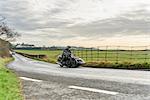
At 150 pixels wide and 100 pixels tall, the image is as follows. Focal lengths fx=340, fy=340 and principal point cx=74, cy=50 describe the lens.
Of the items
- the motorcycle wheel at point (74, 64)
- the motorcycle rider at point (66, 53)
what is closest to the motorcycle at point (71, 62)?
the motorcycle wheel at point (74, 64)

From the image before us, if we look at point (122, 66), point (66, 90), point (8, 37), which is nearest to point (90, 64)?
point (122, 66)

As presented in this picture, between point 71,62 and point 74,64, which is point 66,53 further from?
point 74,64

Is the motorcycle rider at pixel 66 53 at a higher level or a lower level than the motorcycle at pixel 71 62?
higher

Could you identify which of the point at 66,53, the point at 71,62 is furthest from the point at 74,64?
the point at 66,53

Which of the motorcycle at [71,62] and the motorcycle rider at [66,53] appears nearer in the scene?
the motorcycle at [71,62]

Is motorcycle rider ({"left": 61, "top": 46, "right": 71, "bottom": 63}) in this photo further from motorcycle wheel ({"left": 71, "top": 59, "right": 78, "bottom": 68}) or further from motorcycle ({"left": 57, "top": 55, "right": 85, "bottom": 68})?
motorcycle wheel ({"left": 71, "top": 59, "right": 78, "bottom": 68})

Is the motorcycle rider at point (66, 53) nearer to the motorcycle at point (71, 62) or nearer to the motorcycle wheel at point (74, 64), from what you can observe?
the motorcycle at point (71, 62)

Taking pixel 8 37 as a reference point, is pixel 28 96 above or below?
below

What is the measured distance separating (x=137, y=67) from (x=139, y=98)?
17.4m

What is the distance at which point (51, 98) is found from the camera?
32.1 ft

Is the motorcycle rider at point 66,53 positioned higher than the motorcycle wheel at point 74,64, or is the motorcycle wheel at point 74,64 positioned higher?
the motorcycle rider at point 66,53

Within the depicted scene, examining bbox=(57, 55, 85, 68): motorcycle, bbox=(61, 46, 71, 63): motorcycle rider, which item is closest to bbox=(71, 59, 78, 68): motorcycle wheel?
bbox=(57, 55, 85, 68): motorcycle

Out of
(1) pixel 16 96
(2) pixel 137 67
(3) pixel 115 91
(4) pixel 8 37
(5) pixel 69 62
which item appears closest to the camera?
(1) pixel 16 96

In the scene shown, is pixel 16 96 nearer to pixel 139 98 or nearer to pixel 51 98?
pixel 51 98
